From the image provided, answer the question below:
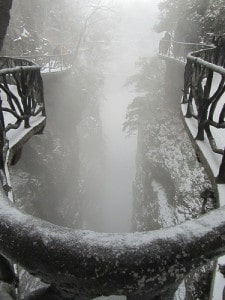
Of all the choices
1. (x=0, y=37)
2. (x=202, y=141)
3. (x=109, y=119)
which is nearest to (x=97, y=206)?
(x=0, y=37)

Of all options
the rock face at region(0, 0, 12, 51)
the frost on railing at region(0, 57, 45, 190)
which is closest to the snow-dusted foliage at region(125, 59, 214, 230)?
the frost on railing at region(0, 57, 45, 190)

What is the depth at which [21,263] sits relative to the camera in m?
1.06

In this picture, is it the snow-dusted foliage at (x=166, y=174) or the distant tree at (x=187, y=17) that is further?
the distant tree at (x=187, y=17)

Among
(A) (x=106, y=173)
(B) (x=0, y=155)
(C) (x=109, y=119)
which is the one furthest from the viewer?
(C) (x=109, y=119)

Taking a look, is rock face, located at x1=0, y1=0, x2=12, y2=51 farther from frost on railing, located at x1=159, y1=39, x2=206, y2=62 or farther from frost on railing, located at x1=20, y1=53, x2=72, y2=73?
frost on railing, located at x1=159, y1=39, x2=206, y2=62

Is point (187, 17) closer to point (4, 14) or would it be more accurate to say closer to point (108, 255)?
point (4, 14)

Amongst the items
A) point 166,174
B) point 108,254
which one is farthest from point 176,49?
point 108,254

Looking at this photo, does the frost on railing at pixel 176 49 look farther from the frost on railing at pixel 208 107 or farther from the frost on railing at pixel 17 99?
the frost on railing at pixel 208 107

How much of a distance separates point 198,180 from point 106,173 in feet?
43.2

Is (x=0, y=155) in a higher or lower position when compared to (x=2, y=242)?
lower

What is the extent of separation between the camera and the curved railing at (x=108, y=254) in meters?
0.98

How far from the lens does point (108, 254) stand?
0.98m

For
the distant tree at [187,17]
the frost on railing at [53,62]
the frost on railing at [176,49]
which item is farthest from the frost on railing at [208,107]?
the frost on railing at [53,62]

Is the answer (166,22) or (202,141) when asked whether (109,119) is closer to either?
(166,22)
